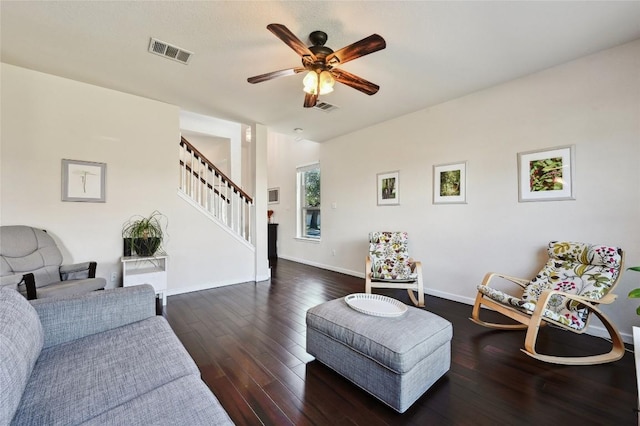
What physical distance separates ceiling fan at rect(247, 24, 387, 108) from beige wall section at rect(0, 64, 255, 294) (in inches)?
83.2

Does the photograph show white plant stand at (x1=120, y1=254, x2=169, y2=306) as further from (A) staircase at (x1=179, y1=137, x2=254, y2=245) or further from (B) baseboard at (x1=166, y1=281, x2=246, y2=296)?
(A) staircase at (x1=179, y1=137, x2=254, y2=245)

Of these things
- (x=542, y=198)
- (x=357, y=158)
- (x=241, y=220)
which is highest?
(x=357, y=158)

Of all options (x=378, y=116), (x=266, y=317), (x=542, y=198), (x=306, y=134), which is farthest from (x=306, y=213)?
(x=542, y=198)

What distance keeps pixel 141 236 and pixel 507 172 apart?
446cm

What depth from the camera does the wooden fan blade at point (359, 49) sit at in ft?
6.04

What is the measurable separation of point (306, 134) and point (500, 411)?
14.9ft

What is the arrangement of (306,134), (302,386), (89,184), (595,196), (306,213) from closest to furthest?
(302,386) < (595,196) < (89,184) < (306,134) < (306,213)

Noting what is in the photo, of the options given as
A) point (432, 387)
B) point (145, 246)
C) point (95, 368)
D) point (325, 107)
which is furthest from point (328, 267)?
point (95, 368)

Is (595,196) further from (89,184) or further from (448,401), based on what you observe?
(89,184)

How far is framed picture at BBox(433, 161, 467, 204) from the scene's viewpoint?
11.2ft

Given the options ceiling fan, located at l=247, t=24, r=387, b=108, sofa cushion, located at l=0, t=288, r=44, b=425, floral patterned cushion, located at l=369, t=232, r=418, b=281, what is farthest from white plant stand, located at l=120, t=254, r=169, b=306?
floral patterned cushion, located at l=369, t=232, r=418, b=281

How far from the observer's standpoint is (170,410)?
3.05 ft

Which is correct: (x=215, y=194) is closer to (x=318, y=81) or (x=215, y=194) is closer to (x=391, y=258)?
(x=318, y=81)

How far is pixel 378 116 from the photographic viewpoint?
4.09 metres
